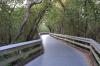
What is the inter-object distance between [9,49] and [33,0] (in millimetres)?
9949

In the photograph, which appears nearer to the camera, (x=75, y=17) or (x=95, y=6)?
(x=95, y=6)

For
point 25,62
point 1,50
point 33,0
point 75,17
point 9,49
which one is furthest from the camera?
point 75,17

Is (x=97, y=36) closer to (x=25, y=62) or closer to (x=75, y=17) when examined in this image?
(x=75, y=17)

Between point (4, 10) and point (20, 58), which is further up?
point (4, 10)

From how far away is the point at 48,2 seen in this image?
84.7ft

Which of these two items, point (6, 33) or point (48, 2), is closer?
point (6, 33)

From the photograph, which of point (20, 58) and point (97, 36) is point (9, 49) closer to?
point (20, 58)

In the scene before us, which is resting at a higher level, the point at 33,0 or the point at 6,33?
the point at 33,0

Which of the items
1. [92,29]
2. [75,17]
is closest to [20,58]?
[92,29]

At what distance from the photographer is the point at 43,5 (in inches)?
1032

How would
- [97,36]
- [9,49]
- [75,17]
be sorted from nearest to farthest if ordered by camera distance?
[9,49] → [97,36] → [75,17]

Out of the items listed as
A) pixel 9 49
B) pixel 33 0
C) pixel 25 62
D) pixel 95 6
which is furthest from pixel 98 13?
pixel 9 49

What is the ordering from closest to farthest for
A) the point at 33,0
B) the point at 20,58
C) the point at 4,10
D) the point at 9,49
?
the point at 9,49 < the point at 20,58 < the point at 33,0 < the point at 4,10

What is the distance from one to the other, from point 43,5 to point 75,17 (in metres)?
4.48
